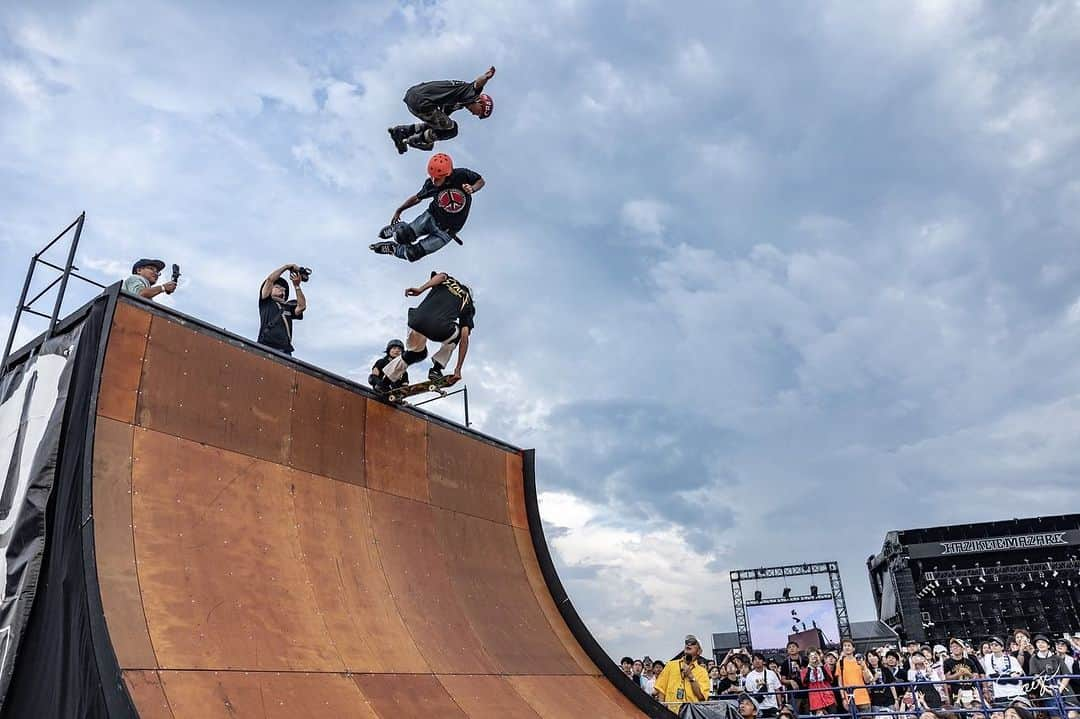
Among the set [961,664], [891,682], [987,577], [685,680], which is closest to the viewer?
[685,680]

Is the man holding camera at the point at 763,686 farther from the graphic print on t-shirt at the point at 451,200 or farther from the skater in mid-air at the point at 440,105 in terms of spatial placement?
the skater in mid-air at the point at 440,105

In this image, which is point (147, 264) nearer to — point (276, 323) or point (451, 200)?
point (276, 323)

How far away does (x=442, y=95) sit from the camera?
23.8 feet

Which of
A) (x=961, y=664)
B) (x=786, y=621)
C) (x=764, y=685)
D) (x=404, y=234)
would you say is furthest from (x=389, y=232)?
(x=786, y=621)

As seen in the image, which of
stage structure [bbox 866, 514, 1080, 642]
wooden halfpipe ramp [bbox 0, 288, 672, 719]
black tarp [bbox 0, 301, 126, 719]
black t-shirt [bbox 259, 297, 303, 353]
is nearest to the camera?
black tarp [bbox 0, 301, 126, 719]

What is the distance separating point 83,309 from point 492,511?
199 inches

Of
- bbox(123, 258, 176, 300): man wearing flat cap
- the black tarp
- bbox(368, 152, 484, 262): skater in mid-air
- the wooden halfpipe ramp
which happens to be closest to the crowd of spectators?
the wooden halfpipe ramp

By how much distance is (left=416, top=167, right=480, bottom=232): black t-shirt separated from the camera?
7.75 meters

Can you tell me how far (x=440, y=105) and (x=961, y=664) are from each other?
9230mm

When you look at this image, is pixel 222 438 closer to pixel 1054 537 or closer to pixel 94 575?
pixel 94 575

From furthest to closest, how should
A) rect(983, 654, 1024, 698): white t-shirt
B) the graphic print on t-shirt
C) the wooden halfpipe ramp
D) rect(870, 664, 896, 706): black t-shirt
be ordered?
rect(870, 664, 896, 706): black t-shirt
rect(983, 654, 1024, 698): white t-shirt
the graphic print on t-shirt
the wooden halfpipe ramp

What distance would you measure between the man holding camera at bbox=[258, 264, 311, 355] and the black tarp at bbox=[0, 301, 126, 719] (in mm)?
2468

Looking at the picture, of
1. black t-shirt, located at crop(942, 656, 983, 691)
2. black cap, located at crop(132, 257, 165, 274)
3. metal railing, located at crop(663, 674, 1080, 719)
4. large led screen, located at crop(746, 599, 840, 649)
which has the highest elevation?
black cap, located at crop(132, 257, 165, 274)

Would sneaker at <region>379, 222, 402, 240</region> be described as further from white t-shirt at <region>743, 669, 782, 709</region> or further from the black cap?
white t-shirt at <region>743, 669, 782, 709</region>
